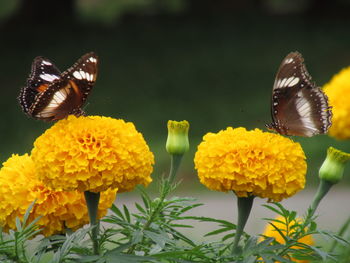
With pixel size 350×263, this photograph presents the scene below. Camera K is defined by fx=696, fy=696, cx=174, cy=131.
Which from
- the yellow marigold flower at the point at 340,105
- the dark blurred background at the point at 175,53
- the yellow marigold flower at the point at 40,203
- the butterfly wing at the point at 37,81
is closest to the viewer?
the yellow marigold flower at the point at 40,203

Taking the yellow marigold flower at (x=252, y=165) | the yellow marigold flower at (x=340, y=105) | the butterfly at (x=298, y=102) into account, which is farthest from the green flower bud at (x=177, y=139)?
the yellow marigold flower at (x=340, y=105)

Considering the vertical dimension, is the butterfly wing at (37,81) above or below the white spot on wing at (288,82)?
below

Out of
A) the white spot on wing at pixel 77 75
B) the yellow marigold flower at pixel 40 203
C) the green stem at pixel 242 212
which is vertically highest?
the white spot on wing at pixel 77 75

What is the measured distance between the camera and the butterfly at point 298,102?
2.34m

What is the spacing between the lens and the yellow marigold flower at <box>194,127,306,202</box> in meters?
1.95

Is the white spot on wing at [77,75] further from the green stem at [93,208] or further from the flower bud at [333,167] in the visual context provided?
the flower bud at [333,167]

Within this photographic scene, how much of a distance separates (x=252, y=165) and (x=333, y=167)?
1.10 ft

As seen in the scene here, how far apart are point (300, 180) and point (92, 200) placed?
60 cm

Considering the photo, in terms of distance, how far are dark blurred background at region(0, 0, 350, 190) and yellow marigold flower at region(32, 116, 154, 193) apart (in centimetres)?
677

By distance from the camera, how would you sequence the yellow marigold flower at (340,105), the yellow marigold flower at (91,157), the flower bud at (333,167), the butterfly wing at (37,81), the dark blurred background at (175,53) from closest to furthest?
the yellow marigold flower at (91,157) < the flower bud at (333,167) < the butterfly wing at (37,81) < the yellow marigold flower at (340,105) < the dark blurred background at (175,53)

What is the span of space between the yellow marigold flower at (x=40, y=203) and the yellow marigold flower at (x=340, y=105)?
1677 millimetres

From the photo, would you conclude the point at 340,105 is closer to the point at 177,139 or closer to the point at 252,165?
the point at 177,139

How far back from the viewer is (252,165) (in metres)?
1.96

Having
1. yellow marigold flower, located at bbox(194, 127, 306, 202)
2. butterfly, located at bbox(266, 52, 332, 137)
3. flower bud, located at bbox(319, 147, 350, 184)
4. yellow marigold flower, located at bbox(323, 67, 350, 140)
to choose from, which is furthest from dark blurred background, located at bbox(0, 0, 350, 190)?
yellow marigold flower, located at bbox(194, 127, 306, 202)
